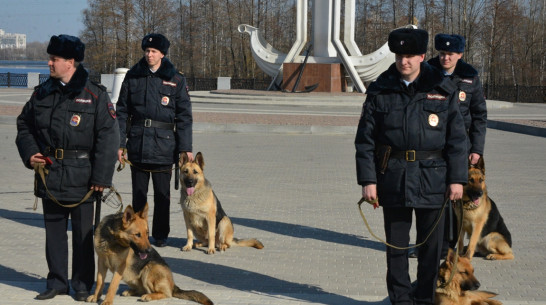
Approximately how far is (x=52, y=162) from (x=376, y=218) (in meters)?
4.78

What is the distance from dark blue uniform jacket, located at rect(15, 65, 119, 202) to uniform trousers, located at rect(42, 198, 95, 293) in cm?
15

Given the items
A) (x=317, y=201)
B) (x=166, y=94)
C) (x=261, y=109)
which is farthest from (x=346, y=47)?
(x=166, y=94)

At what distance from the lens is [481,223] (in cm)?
696

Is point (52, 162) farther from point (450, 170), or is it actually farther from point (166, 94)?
point (450, 170)

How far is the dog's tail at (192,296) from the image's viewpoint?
5.41 metres

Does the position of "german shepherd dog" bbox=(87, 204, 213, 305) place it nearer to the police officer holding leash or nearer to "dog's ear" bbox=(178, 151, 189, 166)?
"dog's ear" bbox=(178, 151, 189, 166)

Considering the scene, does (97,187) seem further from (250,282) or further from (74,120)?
(250,282)

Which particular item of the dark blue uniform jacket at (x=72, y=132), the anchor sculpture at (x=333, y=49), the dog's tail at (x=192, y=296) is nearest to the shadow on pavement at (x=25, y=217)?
the dark blue uniform jacket at (x=72, y=132)

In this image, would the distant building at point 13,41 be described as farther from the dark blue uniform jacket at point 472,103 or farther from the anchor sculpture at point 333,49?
the dark blue uniform jacket at point 472,103

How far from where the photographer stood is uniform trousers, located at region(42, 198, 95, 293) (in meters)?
5.74

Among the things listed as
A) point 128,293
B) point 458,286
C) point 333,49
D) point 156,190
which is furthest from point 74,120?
point 333,49

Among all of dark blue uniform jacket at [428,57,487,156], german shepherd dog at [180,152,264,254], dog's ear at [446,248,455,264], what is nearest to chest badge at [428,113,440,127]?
dog's ear at [446,248,455,264]

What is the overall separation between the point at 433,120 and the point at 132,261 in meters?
2.35

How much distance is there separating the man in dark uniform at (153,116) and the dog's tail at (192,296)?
6.65ft
